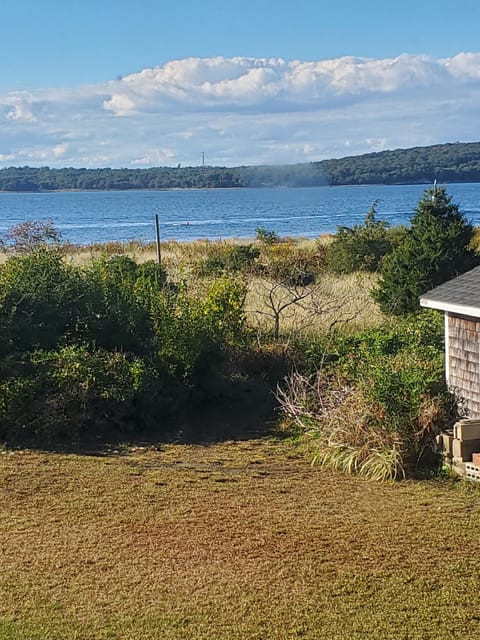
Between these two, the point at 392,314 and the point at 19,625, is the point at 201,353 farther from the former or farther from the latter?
the point at 19,625

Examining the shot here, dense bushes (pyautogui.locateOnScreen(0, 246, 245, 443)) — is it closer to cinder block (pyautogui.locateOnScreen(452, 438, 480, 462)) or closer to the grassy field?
the grassy field

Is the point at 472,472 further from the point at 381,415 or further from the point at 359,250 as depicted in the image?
the point at 359,250

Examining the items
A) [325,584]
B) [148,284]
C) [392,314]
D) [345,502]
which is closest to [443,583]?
[325,584]

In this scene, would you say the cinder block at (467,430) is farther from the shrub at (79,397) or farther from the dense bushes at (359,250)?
the dense bushes at (359,250)

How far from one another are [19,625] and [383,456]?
5.11 meters

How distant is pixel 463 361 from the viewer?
1048cm

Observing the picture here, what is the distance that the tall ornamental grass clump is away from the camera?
10141 millimetres

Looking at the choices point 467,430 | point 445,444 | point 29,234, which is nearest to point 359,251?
point 29,234

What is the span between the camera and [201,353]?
44.3 feet

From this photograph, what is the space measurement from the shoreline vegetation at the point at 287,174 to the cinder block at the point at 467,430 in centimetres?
3240

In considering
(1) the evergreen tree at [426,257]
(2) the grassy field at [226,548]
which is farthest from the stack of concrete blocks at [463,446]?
(1) the evergreen tree at [426,257]

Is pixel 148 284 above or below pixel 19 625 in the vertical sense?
above

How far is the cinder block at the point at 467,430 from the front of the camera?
9.80 metres

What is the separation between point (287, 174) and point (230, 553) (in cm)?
3783
